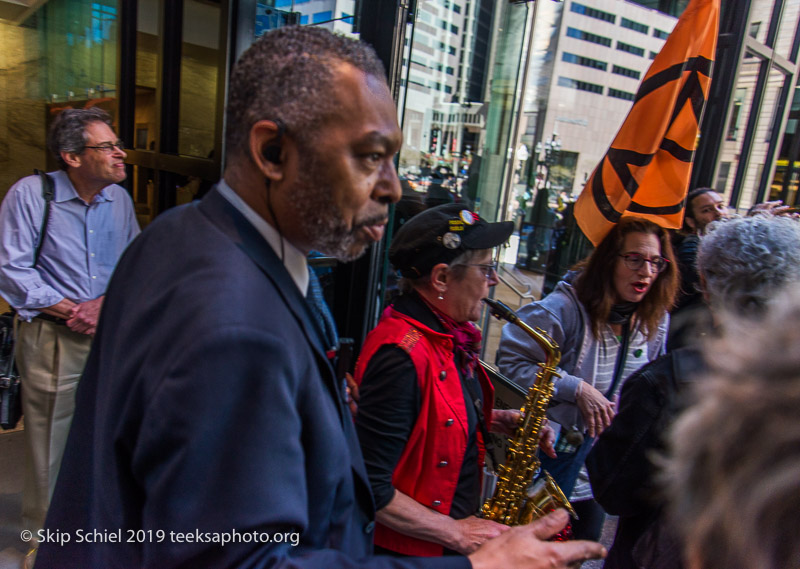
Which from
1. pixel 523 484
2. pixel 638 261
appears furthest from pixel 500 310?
pixel 638 261

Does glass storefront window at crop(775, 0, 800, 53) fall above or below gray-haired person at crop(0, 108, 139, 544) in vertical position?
above

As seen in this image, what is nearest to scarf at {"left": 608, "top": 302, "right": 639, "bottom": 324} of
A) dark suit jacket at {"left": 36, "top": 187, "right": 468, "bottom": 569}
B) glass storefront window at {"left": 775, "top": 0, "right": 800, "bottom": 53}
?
dark suit jacket at {"left": 36, "top": 187, "right": 468, "bottom": 569}

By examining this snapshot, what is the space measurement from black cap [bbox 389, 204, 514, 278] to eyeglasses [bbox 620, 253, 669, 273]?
1022 mm

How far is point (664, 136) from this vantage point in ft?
10.7

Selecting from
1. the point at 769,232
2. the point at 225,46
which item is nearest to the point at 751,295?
the point at 769,232

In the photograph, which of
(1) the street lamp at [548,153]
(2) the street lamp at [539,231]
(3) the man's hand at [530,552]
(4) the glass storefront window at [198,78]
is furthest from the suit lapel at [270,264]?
(1) the street lamp at [548,153]

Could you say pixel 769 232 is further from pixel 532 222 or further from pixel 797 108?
pixel 532 222

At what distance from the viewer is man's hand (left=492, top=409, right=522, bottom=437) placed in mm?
2242

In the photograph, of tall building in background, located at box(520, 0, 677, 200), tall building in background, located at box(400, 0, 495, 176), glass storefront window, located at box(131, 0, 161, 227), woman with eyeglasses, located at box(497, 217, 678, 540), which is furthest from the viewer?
tall building in background, located at box(520, 0, 677, 200)

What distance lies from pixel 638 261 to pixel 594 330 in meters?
0.44

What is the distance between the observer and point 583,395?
8.18 ft

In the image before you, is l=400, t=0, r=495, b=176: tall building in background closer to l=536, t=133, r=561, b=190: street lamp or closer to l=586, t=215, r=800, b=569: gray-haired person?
l=586, t=215, r=800, b=569: gray-haired person

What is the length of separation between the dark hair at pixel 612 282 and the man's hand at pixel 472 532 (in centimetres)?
125

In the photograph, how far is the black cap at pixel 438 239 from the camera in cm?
196
